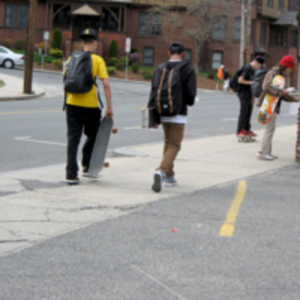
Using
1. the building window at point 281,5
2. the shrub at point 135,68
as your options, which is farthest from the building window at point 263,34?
the shrub at point 135,68

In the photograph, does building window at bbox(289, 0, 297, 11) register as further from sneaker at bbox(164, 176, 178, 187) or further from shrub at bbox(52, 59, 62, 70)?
sneaker at bbox(164, 176, 178, 187)

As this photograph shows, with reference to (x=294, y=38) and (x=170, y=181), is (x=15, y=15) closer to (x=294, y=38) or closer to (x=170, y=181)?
(x=294, y=38)

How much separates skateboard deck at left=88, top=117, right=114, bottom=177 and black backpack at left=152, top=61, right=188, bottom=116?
2.65 ft

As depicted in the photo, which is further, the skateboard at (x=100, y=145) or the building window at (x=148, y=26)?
the building window at (x=148, y=26)

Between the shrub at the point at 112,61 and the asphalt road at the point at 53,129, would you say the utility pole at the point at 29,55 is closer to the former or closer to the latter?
the asphalt road at the point at 53,129

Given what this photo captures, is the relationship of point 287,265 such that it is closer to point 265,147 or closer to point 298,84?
point 265,147

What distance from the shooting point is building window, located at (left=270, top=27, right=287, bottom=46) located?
58281 millimetres

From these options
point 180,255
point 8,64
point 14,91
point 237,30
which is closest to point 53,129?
point 180,255

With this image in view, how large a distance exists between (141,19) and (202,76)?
7.74 m

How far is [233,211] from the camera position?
628 cm

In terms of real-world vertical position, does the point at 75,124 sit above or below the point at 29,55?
below

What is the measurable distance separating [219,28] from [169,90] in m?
42.8

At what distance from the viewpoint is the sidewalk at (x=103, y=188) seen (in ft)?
18.1

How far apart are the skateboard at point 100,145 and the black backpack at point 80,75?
22.4 inches
